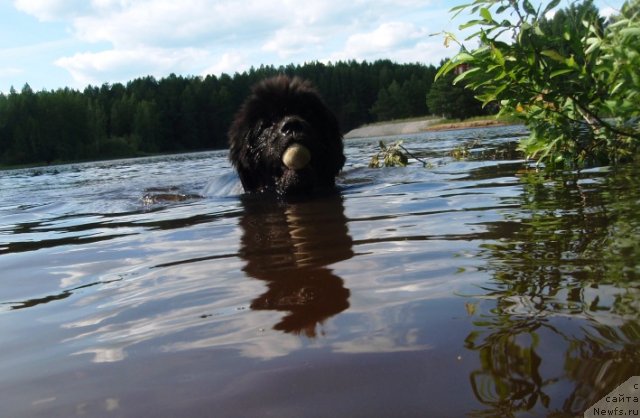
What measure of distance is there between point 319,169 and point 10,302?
13.3 feet

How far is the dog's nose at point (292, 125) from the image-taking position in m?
5.63

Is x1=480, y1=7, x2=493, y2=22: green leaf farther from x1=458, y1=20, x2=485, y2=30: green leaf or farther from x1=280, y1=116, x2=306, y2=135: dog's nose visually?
x1=280, y1=116, x2=306, y2=135: dog's nose

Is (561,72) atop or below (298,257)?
atop

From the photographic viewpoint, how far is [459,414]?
108 centimetres

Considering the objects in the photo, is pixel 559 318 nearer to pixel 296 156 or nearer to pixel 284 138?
pixel 296 156

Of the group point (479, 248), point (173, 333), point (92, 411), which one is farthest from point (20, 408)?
point (479, 248)

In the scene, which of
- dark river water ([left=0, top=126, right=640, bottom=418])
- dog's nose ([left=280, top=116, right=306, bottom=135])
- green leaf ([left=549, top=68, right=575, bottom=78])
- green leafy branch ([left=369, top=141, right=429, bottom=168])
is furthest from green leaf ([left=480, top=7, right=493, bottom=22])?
green leafy branch ([left=369, top=141, right=429, bottom=168])

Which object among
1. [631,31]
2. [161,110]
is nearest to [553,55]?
[631,31]

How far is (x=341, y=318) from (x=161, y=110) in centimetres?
10840

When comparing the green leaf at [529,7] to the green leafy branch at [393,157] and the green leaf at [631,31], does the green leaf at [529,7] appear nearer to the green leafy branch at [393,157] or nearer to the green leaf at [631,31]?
the green leaf at [631,31]

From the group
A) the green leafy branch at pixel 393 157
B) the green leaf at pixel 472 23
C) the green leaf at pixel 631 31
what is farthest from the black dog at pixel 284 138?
the green leaf at pixel 631 31

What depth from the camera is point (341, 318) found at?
172cm

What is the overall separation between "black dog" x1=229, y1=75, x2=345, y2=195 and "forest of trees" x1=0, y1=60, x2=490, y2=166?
183 ft

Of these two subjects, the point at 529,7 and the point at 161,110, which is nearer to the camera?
the point at 529,7
